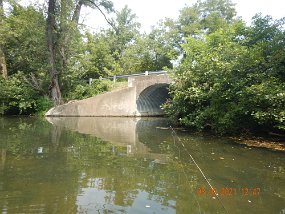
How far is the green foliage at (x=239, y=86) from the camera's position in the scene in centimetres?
883

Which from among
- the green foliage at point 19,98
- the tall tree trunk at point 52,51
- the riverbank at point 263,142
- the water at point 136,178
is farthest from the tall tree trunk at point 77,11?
the riverbank at point 263,142

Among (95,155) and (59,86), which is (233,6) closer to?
(59,86)

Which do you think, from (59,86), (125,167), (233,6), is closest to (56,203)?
(125,167)

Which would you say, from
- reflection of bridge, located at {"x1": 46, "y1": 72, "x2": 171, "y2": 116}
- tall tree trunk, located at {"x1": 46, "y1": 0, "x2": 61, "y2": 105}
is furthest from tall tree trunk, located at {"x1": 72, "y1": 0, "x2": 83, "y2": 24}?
reflection of bridge, located at {"x1": 46, "y1": 72, "x2": 171, "y2": 116}

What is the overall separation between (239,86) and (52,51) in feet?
51.9

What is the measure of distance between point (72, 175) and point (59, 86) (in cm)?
1826

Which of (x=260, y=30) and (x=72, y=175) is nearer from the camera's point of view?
(x=72, y=175)

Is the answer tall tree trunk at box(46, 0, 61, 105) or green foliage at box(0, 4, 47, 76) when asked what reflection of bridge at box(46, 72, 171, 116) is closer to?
tall tree trunk at box(46, 0, 61, 105)

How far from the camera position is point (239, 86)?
9.72 metres

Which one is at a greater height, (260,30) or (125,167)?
(260,30)

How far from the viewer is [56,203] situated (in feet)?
13.8

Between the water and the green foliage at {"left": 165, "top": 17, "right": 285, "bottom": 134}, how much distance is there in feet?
4.93

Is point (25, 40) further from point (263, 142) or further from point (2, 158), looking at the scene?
point (263, 142)

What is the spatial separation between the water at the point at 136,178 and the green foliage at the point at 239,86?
1504 millimetres
